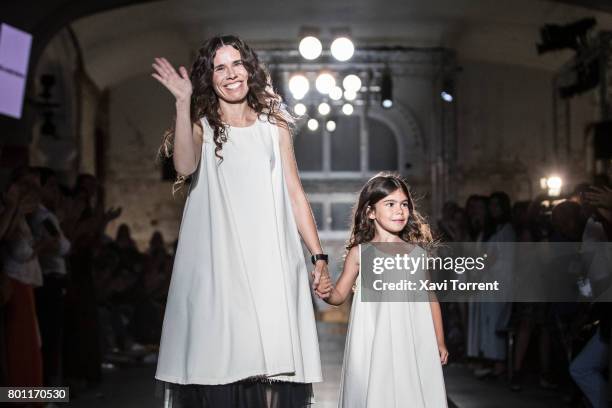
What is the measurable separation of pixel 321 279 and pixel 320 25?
14.0m

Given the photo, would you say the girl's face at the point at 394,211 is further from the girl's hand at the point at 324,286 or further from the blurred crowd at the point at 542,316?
the blurred crowd at the point at 542,316

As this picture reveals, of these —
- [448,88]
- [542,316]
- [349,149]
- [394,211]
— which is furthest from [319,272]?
[349,149]

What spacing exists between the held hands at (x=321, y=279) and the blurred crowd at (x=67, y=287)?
88.2 inches

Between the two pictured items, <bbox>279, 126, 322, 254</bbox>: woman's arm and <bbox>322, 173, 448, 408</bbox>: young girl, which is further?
<bbox>322, 173, 448, 408</bbox>: young girl

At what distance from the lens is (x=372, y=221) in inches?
177

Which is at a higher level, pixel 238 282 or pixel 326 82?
pixel 326 82

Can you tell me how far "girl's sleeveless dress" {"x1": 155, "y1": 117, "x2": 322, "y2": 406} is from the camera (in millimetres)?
3514

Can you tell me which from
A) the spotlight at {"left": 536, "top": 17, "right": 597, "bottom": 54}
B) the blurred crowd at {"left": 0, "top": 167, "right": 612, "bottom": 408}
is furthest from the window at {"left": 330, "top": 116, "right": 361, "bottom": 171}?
the blurred crowd at {"left": 0, "top": 167, "right": 612, "bottom": 408}

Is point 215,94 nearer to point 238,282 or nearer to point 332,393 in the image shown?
point 238,282

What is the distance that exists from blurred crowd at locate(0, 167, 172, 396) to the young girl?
2184mm

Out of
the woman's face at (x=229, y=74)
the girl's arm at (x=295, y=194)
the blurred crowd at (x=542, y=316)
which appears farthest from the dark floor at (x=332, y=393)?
the woman's face at (x=229, y=74)

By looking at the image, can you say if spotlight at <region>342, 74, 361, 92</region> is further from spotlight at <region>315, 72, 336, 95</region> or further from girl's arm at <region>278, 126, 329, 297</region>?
girl's arm at <region>278, 126, 329, 297</region>

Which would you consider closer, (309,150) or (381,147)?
(381,147)

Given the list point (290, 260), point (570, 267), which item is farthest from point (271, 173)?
point (570, 267)
